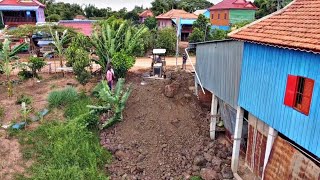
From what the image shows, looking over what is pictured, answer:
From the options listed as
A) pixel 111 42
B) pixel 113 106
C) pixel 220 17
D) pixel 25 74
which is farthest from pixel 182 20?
pixel 113 106

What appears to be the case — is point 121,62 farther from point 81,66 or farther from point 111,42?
point 81,66

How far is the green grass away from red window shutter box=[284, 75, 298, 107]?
22.0 feet

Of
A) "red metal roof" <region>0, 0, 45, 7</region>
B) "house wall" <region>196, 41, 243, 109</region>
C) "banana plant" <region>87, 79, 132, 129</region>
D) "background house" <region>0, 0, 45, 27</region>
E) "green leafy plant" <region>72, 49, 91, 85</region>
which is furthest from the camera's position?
"red metal roof" <region>0, 0, 45, 7</region>

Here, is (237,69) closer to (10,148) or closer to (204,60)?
(204,60)

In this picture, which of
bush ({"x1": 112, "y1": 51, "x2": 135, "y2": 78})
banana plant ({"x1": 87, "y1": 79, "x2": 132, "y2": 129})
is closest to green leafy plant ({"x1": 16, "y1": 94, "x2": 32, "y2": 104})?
banana plant ({"x1": 87, "y1": 79, "x2": 132, "y2": 129})

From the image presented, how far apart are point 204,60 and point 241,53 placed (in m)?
3.66

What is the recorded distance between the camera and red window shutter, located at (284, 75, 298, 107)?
779 cm

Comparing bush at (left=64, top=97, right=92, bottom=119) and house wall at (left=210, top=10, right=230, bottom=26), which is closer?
bush at (left=64, top=97, right=92, bottom=119)

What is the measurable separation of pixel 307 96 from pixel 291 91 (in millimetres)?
497

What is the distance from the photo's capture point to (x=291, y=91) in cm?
794

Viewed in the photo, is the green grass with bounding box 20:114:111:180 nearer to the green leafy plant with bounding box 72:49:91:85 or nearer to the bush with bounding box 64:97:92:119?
the bush with bounding box 64:97:92:119

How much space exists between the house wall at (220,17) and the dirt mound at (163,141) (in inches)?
1115

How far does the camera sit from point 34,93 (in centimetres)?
1766

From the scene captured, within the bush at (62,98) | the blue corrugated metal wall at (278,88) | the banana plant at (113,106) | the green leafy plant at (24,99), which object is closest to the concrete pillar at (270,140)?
the blue corrugated metal wall at (278,88)
